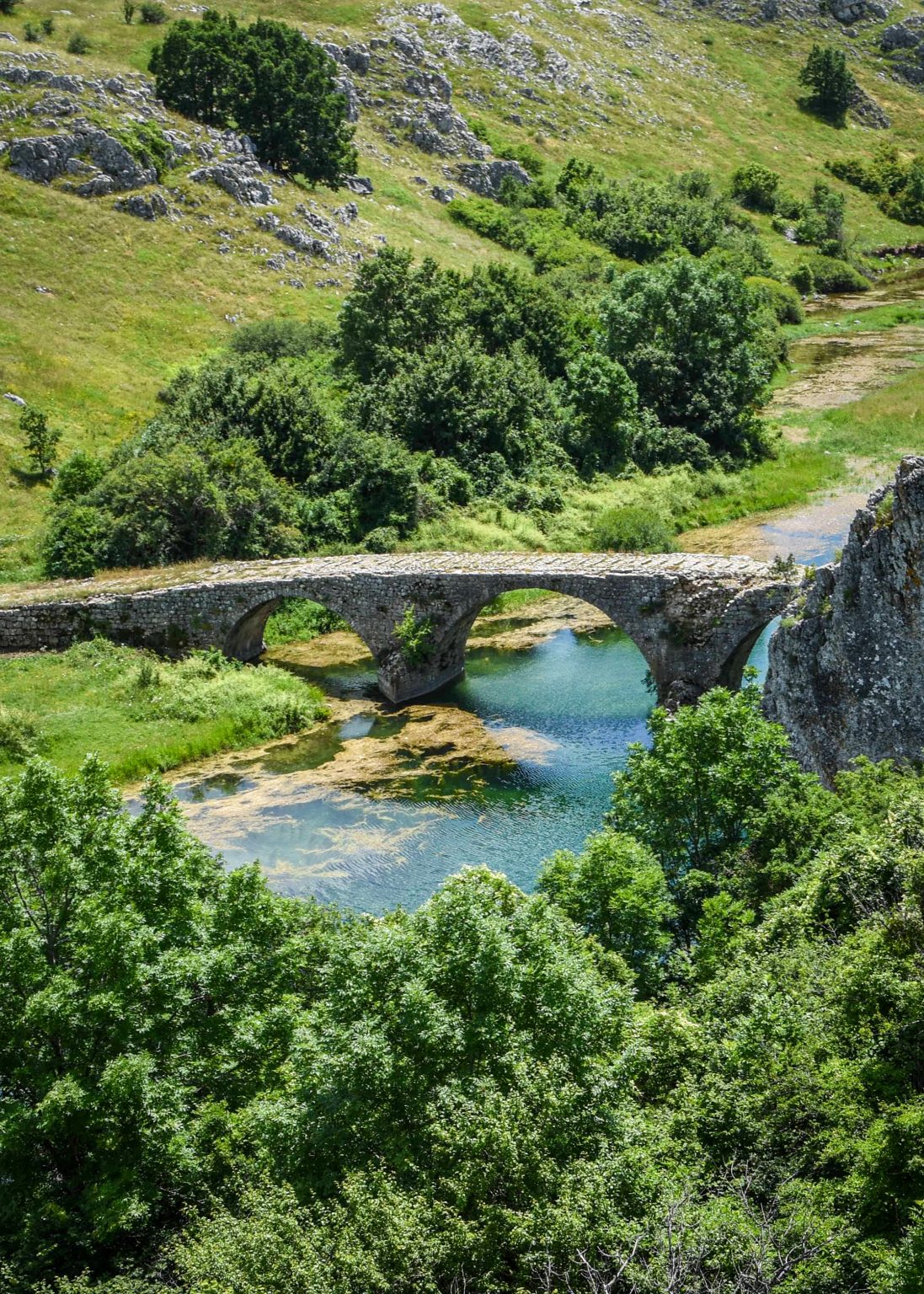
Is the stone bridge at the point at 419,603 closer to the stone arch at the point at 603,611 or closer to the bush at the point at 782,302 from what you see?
the stone arch at the point at 603,611

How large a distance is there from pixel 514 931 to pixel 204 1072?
17.1 feet

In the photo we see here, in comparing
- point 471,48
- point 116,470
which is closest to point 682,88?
point 471,48

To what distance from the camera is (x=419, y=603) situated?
146 feet

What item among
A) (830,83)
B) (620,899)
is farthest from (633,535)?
(830,83)

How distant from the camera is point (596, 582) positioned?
134 ft

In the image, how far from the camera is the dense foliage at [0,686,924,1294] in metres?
13.5

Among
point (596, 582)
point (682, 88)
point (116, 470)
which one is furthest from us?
point (682, 88)

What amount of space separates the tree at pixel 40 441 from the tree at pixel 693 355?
3056 cm

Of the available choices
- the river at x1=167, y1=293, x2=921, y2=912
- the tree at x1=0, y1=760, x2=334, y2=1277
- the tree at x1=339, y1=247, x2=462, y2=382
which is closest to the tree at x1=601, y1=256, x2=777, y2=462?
the tree at x1=339, y1=247, x2=462, y2=382

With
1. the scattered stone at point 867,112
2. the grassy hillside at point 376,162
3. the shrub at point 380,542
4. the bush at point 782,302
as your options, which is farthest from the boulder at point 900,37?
the shrub at point 380,542

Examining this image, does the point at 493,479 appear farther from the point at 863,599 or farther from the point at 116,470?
the point at 863,599

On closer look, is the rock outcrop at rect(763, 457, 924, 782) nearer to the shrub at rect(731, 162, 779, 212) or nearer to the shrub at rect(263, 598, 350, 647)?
the shrub at rect(263, 598, 350, 647)

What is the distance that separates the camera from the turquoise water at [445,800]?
32.1 m

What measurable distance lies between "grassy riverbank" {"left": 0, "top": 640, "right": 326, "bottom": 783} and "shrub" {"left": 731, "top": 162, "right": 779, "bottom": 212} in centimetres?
9220
